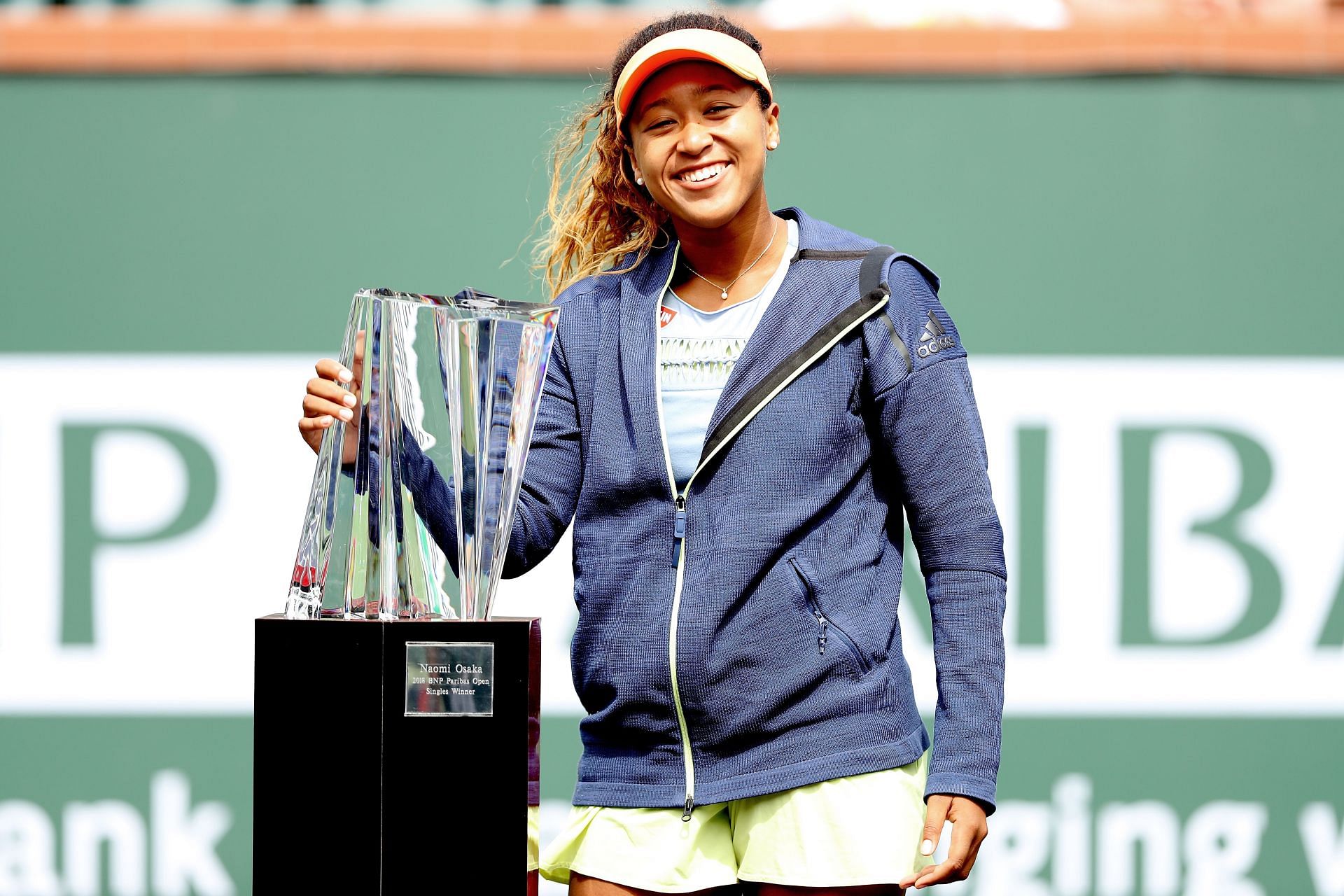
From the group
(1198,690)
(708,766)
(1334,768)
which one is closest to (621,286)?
(708,766)

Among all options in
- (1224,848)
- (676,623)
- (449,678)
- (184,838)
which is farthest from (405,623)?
(1224,848)

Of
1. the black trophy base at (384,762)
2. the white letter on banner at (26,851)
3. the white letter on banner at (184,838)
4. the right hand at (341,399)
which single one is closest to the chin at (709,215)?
the right hand at (341,399)

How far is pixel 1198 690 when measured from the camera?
3682 millimetres

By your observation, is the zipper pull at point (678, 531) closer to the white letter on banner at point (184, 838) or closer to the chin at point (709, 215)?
the chin at point (709, 215)

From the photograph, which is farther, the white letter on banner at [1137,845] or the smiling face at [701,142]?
the white letter on banner at [1137,845]

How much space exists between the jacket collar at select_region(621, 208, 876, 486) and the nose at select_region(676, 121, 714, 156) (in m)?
0.17

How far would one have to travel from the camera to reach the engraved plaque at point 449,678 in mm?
1713

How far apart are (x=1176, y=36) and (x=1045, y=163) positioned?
0.43 meters

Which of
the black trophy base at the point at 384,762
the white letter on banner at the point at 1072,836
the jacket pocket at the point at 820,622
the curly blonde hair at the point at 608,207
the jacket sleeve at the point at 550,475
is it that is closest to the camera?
the black trophy base at the point at 384,762

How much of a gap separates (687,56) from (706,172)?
0.47 ft

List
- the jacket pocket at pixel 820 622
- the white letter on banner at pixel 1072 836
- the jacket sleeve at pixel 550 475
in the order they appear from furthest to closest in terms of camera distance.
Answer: the white letter on banner at pixel 1072 836 → the jacket sleeve at pixel 550 475 → the jacket pocket at pixel 820 622

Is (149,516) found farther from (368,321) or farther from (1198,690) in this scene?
(1198,690)

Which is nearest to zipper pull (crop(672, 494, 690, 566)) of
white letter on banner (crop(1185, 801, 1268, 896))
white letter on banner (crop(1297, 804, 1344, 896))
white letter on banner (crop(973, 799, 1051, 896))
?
white letter on banner (crop(973, 799, 1051, 896))

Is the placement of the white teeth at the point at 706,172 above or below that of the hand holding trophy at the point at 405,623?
above
